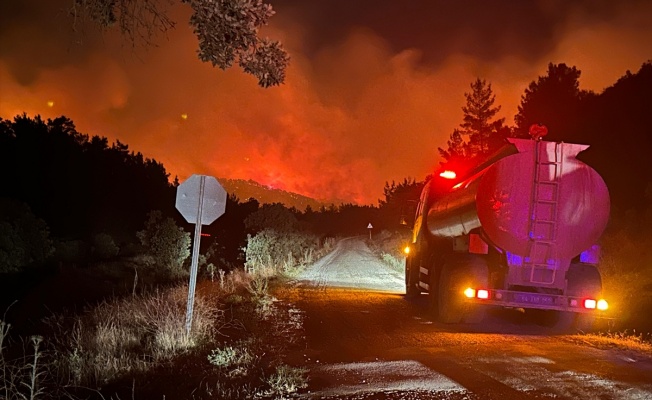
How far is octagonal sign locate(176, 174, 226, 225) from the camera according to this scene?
8.90 m

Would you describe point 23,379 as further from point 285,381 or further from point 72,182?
point 72,182

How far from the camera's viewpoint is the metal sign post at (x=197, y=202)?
8875 mm

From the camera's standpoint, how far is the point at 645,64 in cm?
2961

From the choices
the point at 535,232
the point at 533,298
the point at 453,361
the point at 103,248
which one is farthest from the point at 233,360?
the point at 103,248

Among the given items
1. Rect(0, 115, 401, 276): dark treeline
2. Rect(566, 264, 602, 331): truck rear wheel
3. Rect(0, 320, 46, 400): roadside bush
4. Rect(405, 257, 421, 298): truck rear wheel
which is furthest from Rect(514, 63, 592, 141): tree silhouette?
Rect(0, 320, 46, 400): roadside bush

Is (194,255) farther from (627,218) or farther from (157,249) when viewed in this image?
(157,249)

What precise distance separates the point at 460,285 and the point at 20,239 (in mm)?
28214

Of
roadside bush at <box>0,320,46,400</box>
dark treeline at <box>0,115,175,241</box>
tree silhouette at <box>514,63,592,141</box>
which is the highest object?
tree silhouette at <box>514,63,592,141</box>

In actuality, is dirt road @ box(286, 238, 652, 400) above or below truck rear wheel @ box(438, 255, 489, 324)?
below

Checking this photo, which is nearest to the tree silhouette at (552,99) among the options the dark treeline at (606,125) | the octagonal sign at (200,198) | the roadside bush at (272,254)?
the dark treeline at (606,125)

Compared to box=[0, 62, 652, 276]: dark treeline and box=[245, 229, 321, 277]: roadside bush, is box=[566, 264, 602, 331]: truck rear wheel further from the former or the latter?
box=[245, 229, 321, 277]: roadside bush

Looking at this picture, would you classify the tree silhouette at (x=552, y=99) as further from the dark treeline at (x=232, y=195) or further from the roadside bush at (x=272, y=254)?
the roadside bush at (x=272, y=254)

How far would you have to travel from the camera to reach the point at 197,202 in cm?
898

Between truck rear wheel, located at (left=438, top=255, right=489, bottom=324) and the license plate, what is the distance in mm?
654
